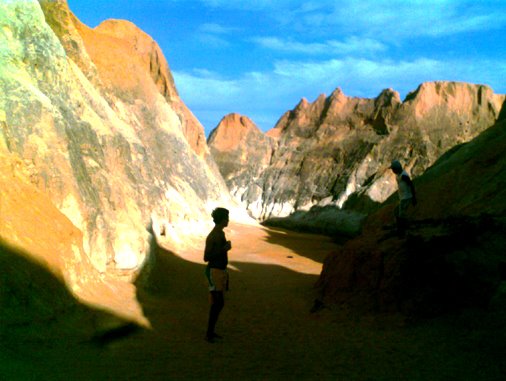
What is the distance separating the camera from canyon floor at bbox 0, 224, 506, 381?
14.1 ft

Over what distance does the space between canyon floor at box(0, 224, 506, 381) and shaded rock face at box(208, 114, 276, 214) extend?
4478cm

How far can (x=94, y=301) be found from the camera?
6.30 meters

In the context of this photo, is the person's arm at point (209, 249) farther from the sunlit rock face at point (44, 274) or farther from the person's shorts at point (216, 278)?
the sunlit rock face at point (44, 274)

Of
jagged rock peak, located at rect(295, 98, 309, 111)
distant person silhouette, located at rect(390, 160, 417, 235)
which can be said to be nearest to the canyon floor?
distant person silhouette, located at rect(390, 160, 417, 235)

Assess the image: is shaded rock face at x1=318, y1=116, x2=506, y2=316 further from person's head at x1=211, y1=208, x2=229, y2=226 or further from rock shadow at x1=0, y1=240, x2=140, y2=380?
rock shadow at x1=0, y1=240, x2=140, y2=380

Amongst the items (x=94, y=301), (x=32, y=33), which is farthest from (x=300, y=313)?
(x=32, y=33)

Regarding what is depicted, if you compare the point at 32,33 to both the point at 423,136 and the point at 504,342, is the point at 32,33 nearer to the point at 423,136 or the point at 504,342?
the point at 504,342

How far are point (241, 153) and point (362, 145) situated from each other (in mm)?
17826

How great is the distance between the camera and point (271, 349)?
227 inches

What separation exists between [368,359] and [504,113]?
18.4 m

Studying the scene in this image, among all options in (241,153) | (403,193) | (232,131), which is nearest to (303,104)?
(232,131)

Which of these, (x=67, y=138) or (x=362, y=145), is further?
(x=362, y=145)

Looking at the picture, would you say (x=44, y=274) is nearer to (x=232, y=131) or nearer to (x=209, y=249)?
(x=209, y=249)

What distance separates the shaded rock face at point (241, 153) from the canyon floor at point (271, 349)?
4478 cm
